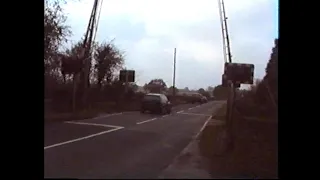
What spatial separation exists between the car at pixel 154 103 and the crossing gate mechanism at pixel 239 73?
1815 centimetres

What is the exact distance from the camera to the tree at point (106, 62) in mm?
29625

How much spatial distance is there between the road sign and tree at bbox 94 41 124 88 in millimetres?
18278

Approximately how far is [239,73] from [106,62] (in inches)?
819

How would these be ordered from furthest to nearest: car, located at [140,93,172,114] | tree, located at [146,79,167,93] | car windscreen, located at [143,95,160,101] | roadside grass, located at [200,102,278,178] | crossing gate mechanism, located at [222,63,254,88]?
car, located at [140,93,172,114] < car windscreen, located at [143,95,160,101] < tree, located at [146,79,167,93] < crossing gate mechanism, located at [222,63,254,88] < roadside grass, located at [200,102,278,178]

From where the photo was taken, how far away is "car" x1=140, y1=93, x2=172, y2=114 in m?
29.9

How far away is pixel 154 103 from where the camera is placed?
30641 mm
